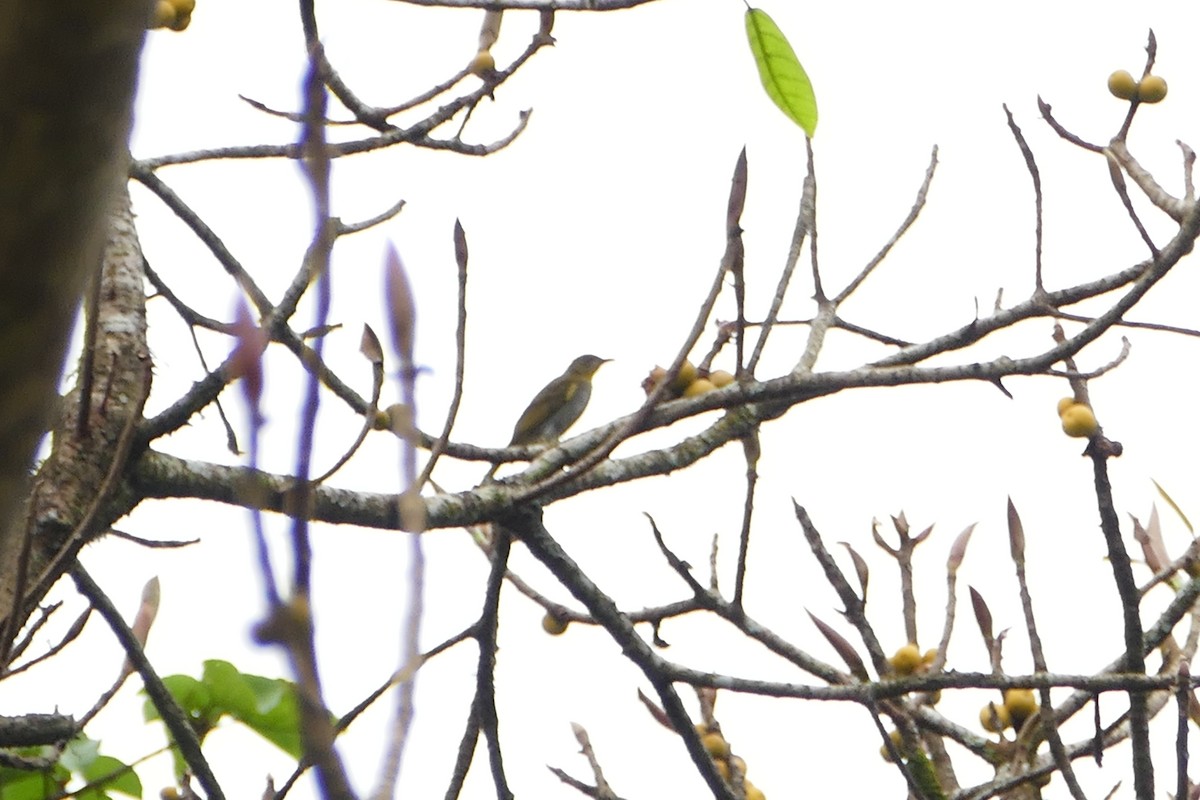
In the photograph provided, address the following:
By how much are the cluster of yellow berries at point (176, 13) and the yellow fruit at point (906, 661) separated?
2.26 meters

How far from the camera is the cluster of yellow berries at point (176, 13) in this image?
10.6 feet

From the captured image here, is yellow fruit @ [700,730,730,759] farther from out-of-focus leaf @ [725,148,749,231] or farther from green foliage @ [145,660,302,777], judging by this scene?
out-of-focus leaf @ [725,148,749,231]

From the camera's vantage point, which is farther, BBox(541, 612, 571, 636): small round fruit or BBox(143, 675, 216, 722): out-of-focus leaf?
BBox(541, 612, 571, 636): small round fruit

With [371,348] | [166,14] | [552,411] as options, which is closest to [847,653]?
[371,348]

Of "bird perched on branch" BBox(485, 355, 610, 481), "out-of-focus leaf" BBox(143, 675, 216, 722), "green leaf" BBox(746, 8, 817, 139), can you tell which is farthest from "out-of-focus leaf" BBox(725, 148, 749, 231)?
"bird perched on branch" BBox(485, 355, 610, 481)

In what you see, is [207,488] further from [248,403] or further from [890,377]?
[248,403]

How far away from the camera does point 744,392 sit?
8.41 ft

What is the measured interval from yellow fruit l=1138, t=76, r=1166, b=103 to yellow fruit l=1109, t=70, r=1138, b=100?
4cm

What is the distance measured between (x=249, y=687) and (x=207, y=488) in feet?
1.50

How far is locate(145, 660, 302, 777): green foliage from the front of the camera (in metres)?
2.52

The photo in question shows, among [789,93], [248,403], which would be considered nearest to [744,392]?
[789,93]

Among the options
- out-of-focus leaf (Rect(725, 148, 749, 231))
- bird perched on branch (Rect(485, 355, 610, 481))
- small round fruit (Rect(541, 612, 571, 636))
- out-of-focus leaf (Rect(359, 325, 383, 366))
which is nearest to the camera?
out-of-focus leaf (Rect(359, 325, 383, 366))

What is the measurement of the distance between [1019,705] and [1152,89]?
4.77ft

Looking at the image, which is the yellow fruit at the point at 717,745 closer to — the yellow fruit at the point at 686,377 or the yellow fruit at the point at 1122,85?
the yellow fruit at the point at 686,377
